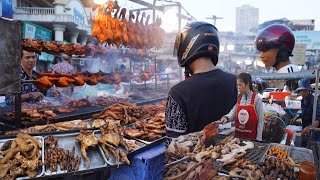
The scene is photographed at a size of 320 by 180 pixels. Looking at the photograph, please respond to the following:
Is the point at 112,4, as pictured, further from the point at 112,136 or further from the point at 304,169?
the point at 304,169

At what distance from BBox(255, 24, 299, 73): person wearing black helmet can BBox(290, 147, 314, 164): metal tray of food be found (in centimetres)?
153

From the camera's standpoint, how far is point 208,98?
7.07ft

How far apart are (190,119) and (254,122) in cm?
316

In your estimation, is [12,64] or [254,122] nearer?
[12,64]

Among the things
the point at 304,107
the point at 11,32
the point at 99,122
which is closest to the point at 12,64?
the point at 11,32

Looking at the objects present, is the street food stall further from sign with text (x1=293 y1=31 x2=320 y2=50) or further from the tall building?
the tall building

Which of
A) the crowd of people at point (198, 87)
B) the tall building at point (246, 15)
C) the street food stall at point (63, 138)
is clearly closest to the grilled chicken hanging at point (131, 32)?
the street food stall at point (63, 138)

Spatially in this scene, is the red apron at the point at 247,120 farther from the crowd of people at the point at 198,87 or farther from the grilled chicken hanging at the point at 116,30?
the grilled chicken hanging at the point at 116,30

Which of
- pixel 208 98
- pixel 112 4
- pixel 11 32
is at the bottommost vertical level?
pixel 208 98

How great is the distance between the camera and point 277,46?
4.38m

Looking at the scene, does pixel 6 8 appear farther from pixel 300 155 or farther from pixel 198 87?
pixel 300 155

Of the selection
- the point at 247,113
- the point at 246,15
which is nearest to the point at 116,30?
the point at 247,113

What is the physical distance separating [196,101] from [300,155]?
7.20ft

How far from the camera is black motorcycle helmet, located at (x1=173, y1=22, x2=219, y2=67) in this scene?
89.2 inches
